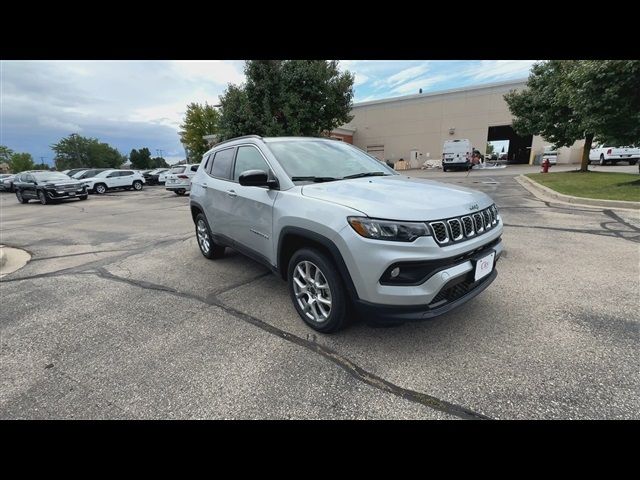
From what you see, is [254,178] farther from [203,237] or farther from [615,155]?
[615,155]

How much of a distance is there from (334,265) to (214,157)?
310 centimetres

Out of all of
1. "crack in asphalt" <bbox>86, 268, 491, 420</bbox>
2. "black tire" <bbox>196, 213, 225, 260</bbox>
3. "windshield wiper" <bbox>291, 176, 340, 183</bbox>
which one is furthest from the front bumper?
"windshield wiper" <bbox>291, 176, 340, 183</bbox>

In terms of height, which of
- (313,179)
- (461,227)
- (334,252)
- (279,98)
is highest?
(279,98)

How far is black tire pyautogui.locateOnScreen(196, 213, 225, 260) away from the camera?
4949mm

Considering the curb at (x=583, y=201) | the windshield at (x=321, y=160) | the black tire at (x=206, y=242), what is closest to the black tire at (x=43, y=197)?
the black tire at (x=206, y=242)

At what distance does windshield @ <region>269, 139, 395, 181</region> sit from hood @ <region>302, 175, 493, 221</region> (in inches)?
10.9

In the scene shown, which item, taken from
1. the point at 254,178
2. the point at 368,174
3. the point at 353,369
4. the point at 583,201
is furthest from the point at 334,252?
the point at 583,201

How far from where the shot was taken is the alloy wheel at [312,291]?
277 centimetres

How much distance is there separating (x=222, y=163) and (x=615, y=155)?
35681 mm

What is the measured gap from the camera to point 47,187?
1627 centimetres

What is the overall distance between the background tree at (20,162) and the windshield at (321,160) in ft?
364

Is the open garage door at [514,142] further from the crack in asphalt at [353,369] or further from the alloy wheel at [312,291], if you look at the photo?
the crack in asphalt at [353,369]
